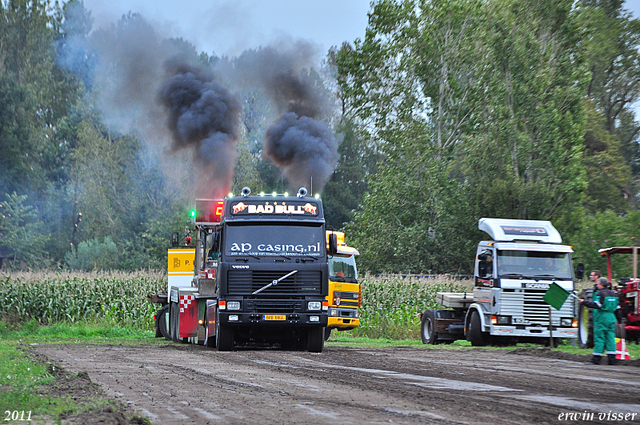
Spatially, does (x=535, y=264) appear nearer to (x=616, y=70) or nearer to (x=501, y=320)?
(x=501, y=320)

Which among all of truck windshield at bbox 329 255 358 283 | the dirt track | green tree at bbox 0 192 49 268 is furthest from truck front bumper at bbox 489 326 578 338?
green tree at bbox 0 192 49 268

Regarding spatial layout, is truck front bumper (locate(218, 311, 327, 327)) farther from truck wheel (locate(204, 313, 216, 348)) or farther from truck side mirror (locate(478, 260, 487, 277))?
truck side mirror (locate(478, 260, 487, 277))

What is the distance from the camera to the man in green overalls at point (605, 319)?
17969 millimetres

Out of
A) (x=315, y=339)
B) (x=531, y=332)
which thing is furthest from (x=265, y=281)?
(x=531, y=332)

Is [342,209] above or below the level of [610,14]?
below

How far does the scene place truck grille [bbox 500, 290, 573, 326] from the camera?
23.9 meters

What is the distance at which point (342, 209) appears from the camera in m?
70.2

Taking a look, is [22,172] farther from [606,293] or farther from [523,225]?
[606,293]

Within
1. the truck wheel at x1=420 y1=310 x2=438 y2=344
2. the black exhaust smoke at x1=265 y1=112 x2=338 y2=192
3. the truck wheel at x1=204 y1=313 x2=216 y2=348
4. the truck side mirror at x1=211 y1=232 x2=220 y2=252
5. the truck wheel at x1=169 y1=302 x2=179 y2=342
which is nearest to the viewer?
the truck side mirror at x1=211 y1=232 x2=220 y2=252

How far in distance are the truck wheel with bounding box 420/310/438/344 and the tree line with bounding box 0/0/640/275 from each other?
10.6 meters

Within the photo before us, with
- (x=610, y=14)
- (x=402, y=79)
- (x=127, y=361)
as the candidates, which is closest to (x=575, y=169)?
(x=402, y=79)

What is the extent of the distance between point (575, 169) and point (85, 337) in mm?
27996

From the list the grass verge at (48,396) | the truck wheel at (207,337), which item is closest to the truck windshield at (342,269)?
the truck wheel at (207,337)

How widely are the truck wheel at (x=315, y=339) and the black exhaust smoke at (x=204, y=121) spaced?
10.1 meters
